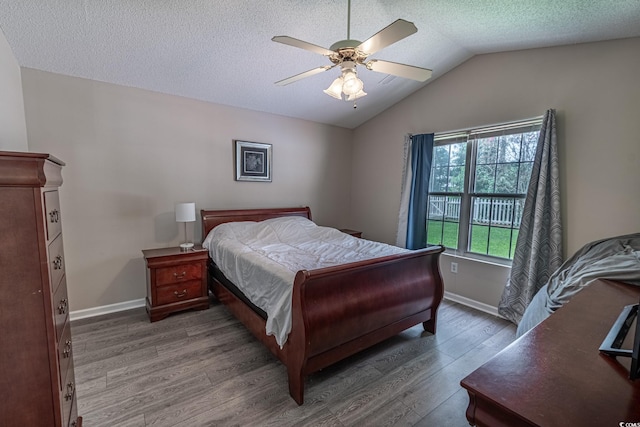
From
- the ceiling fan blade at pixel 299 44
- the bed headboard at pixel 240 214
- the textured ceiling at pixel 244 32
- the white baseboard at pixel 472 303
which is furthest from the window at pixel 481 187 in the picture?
the ceiling fan blade at pixel 299 44

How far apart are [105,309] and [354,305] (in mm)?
2783

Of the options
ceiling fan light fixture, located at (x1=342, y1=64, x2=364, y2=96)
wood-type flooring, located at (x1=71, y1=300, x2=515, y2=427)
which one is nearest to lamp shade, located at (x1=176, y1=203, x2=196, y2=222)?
wood-type flooring, located at (x1=71, y1=300, x2=515, y2=427)

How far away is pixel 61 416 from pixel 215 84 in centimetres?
302

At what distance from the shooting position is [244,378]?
6.75ft

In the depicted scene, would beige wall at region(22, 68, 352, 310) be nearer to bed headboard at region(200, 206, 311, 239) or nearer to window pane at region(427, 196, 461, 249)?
bed headboard at region(200, 206, 311, 239)

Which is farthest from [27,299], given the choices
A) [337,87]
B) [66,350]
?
[337,87]

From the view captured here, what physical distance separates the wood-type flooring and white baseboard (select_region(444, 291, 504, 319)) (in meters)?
0.31

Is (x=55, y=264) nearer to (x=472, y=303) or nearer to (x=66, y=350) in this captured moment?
(x=66, y=350)

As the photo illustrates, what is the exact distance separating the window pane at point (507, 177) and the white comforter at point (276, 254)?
1.44 meters

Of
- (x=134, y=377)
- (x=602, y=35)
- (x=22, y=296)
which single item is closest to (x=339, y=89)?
(x=22, y=296)

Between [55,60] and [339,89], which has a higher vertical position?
[55,60]

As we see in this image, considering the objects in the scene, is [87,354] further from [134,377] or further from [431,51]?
[431,51]

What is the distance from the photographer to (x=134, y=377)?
2.04 m

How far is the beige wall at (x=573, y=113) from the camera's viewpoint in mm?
2363
